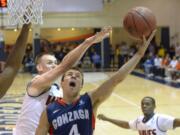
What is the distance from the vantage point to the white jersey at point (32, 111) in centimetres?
347

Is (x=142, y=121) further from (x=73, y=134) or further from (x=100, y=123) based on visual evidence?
(x=100, y=123)

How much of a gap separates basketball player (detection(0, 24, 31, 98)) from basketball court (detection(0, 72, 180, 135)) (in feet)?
19.4

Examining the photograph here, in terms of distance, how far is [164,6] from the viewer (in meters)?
24.5

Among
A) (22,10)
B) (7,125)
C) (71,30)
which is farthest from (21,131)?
(71,30)

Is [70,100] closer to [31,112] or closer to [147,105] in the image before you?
[31,112]

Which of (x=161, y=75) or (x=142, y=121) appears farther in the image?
(x=161, y=75)

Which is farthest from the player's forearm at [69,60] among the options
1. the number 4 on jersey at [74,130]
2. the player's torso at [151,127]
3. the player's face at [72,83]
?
the player's torso at [151,127]

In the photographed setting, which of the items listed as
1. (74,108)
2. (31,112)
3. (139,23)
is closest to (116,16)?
(139,23)

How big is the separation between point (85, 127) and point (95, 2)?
19.0 metres

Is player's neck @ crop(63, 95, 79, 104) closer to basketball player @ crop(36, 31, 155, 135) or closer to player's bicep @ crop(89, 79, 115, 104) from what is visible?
basketball player @ crop(36, 31, 155, 135)

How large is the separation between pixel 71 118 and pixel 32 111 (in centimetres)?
79

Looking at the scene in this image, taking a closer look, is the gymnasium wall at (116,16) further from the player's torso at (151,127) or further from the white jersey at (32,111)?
the white jersey at (32,111)

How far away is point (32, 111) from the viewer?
352 centimetres

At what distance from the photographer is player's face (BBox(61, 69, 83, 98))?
290cm
